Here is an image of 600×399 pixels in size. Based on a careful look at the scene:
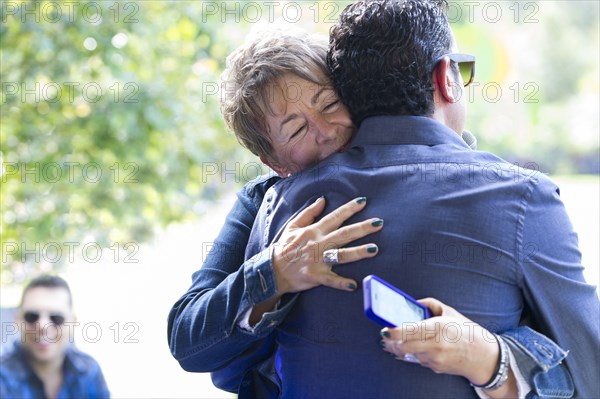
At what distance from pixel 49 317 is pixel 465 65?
1.70 metres

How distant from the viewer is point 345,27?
4.03 feet

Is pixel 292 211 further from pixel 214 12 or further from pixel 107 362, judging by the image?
pixel 214 12

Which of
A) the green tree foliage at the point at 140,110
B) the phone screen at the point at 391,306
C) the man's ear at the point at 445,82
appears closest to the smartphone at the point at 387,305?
the phone screen at the point at 391,306

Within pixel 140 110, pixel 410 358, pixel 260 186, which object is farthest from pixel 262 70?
pixel 140 110

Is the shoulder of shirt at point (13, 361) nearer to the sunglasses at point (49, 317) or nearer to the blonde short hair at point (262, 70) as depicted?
the sunglasses at point (49, 317)

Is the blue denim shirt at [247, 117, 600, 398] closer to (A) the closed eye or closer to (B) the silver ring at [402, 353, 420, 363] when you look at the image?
(B) the silver ring at [402, 353, 420, 363]

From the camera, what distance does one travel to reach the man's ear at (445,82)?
1208 millimetres

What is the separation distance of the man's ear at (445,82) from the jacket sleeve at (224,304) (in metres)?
0.37

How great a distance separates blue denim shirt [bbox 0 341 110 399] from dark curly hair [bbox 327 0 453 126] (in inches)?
61.0

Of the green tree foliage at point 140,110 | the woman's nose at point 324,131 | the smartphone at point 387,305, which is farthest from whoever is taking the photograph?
the green tree foliage at point 140,110

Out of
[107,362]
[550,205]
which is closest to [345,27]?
[550,205]

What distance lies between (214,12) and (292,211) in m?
2.15

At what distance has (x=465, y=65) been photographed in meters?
1.29

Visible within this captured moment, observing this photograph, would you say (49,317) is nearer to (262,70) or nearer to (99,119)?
(99,119)
